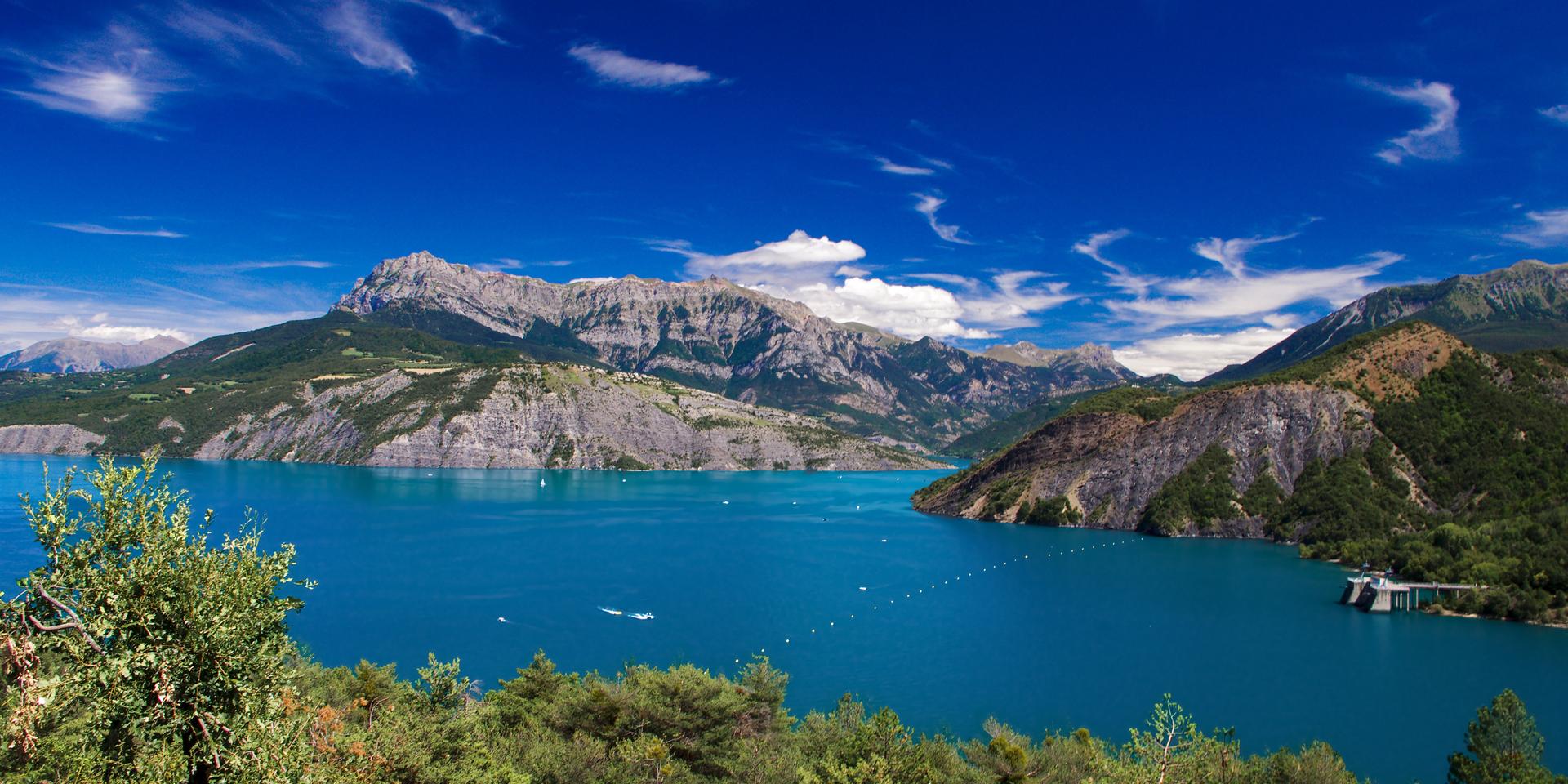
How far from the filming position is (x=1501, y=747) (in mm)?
41656

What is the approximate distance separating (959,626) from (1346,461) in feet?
307

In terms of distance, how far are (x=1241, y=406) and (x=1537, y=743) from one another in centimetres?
12049

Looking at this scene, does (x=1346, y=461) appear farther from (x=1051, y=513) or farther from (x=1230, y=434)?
(x=1051, y=513)

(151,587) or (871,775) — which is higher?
(151,587)

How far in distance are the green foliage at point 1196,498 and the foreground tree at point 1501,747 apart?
→ 104 m

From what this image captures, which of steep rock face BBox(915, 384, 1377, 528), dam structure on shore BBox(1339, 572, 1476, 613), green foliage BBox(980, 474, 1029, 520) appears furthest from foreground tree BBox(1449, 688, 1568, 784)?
green foliage BBox(980, 474, 1029, 520)

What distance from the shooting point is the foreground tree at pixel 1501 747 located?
39.1 metres

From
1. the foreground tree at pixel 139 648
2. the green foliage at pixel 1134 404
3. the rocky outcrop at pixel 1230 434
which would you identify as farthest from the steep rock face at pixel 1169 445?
the foreground tree at pixel 139 648

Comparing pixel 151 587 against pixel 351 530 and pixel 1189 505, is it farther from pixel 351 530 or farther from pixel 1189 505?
pixel 1189 505

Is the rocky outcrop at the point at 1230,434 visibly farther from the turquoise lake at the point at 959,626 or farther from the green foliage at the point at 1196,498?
the turquoise lake at the point at 959,626

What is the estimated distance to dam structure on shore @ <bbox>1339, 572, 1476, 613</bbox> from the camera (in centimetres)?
8810

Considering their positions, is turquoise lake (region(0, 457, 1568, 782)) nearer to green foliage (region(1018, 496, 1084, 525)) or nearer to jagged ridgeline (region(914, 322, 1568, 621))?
jagged ridgeline (region(914, 322, 1568, 621))

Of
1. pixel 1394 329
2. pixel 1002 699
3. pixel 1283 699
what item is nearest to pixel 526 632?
pixel 1002 699

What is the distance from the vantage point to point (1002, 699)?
188 ft
